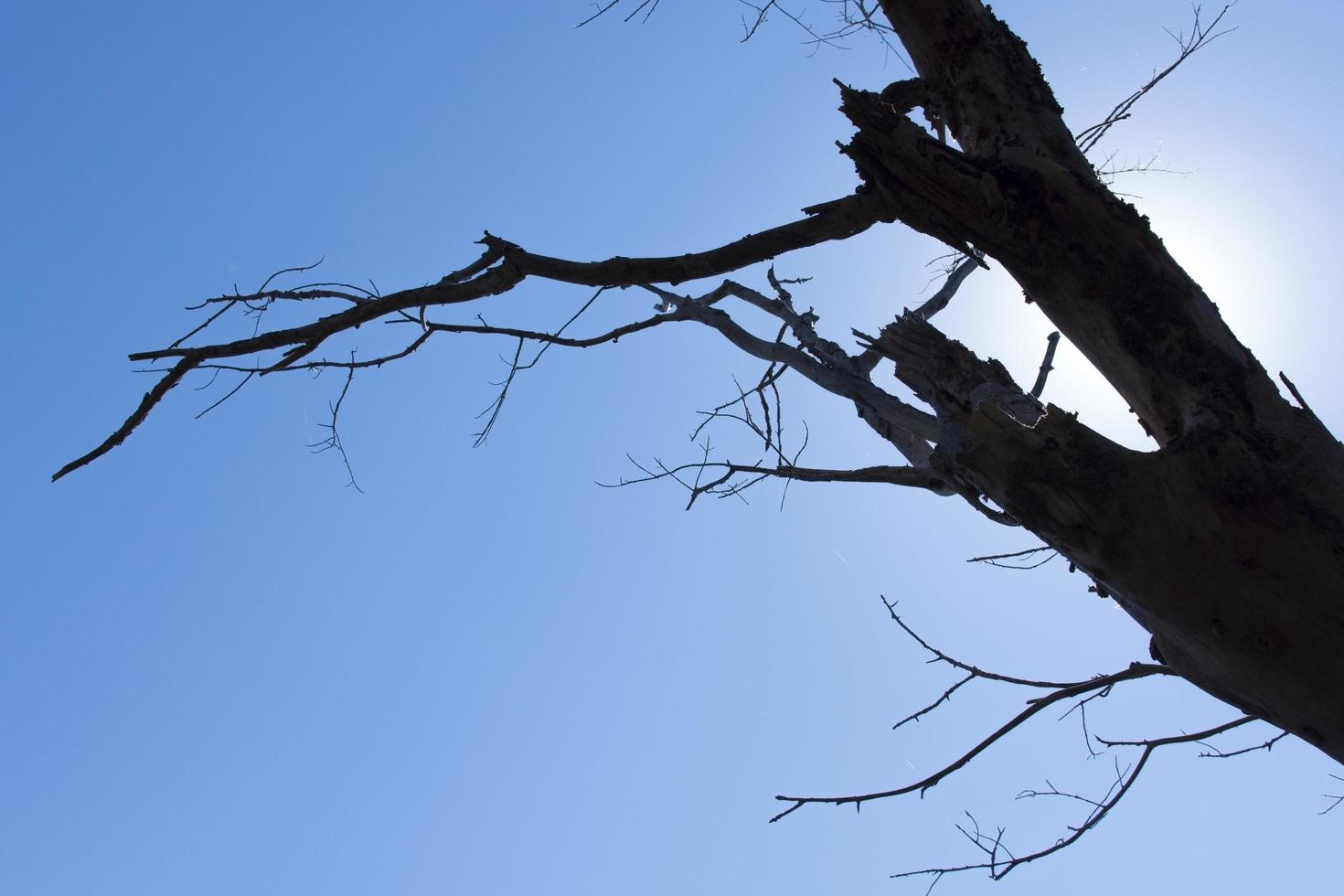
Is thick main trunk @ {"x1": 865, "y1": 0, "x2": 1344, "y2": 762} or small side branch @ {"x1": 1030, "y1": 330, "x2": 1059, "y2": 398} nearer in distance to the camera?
thick main trunk @ {"x1": 865, "y1": 0, "x2": 1344, "y2": 762}

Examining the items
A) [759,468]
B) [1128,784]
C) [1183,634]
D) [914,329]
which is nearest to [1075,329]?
[914,329]

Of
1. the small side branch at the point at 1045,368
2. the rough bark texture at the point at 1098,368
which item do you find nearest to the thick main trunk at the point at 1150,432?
the rough bark texture at the point at 1098,368

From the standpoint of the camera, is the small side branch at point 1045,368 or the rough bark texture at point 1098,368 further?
the small side branch at point 1045,368

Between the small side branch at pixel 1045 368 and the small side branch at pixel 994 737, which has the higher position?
the small side branch at pixel 1045 368

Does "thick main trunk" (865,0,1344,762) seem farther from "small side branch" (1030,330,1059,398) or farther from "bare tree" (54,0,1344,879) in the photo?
"small side branch" (1030,330,1059,398)

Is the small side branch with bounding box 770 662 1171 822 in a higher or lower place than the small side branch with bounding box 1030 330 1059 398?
lower

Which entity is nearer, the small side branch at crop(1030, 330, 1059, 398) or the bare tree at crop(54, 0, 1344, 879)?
the bare tree at crop(54, 0, 1344, 879)

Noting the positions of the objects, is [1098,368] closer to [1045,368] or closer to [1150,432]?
[1150,432]

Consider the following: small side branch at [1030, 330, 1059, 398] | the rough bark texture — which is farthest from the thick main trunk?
small side branch at [1030, 330, 1059, 398]

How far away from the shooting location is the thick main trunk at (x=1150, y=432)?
5.28 ft

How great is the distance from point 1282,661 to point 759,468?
6.38 ft

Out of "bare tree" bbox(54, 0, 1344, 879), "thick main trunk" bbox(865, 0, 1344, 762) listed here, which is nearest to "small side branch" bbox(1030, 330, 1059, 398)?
"bare tree" bbox(54, 0, 1344, 879)

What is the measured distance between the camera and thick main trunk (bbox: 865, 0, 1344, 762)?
5.28 ft

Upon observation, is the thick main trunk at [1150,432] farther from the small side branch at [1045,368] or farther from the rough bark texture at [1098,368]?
the small side branch at [1045,368]
